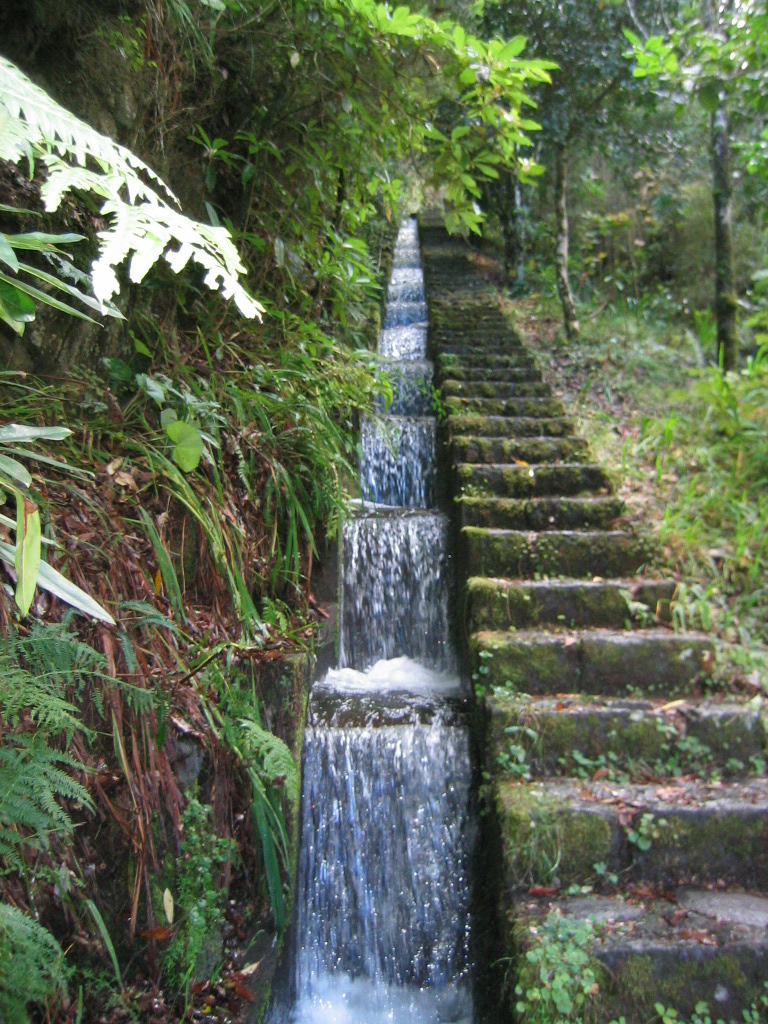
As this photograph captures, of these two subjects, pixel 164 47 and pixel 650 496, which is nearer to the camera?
pixel 164 47

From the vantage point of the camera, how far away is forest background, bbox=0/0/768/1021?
1.53 m

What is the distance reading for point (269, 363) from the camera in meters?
3.32

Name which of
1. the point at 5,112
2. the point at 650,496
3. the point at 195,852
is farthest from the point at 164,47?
the point at 650,496

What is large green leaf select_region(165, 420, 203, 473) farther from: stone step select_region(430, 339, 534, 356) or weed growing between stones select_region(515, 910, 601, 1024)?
stone step select_region(430, 339, 534, 356)

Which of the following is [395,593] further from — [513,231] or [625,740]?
[513,231]

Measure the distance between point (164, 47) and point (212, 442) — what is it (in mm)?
1590

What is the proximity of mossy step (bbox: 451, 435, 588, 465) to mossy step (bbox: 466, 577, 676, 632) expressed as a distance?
125 centimetres

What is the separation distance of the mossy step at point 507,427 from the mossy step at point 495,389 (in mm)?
508

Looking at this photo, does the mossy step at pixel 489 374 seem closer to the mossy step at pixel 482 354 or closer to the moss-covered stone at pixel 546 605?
the mossy step at pixel 482 354

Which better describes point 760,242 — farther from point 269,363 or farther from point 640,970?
point 640,970

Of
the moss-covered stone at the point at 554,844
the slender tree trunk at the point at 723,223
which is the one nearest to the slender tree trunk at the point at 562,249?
the slender tree trunk at the point at 723,223

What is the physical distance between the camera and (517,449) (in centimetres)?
439

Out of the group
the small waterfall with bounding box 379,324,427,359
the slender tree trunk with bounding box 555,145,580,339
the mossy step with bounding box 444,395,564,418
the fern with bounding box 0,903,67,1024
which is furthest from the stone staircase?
the slender tree trunk with bounding box 555,145,580,339

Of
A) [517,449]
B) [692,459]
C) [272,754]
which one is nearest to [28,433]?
[272,754]
